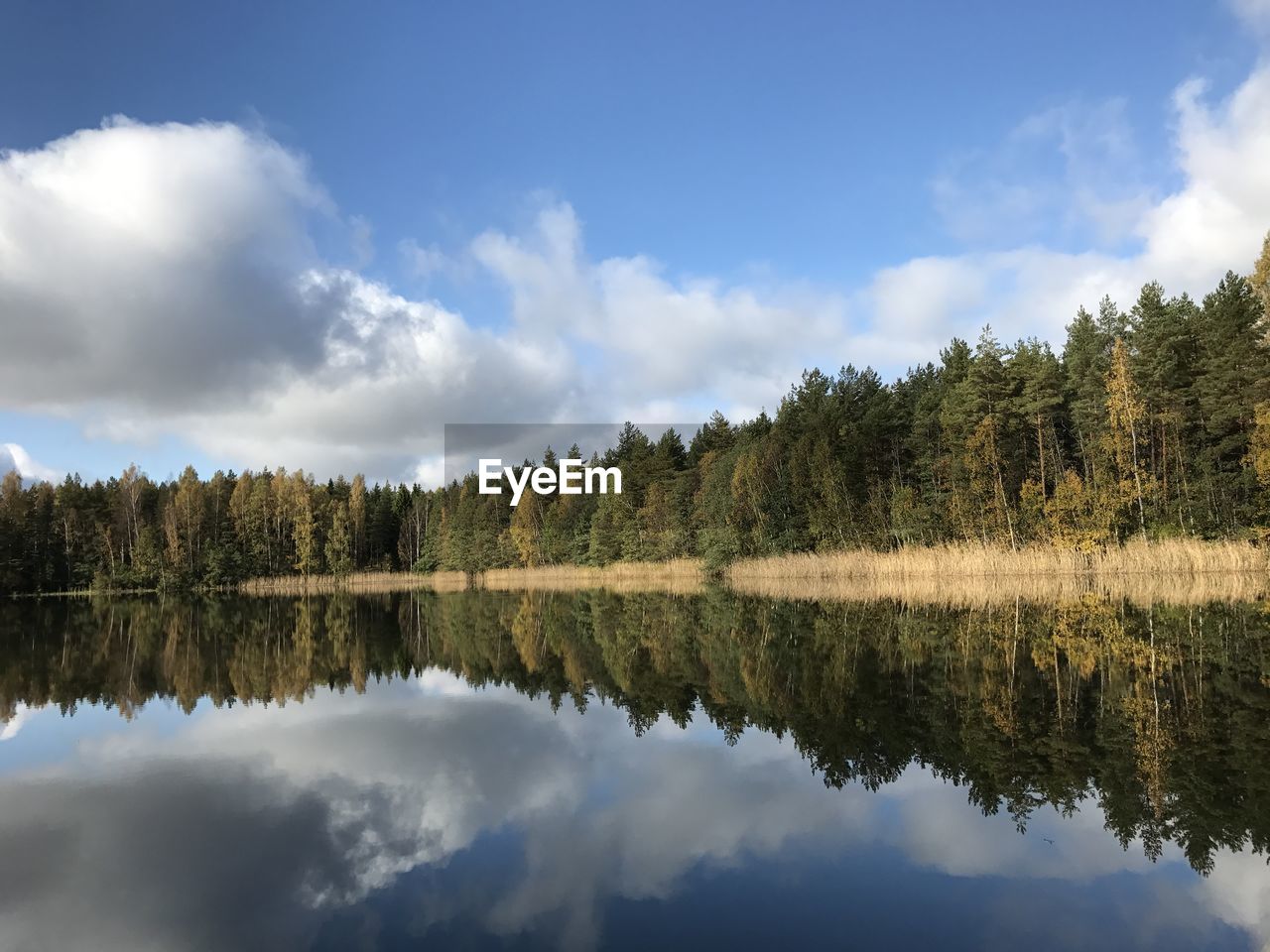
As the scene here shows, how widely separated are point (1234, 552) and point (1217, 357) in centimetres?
889

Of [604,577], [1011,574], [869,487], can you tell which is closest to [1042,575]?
[1011,574]

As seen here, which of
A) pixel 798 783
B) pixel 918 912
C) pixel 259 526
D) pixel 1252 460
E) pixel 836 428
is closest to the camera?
pixel 918 912

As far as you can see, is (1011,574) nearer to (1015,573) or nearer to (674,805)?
(1015,573)

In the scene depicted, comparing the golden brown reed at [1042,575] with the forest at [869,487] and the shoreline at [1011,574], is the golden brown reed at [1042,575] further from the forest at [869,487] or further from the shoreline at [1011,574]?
the forest at [869,487]

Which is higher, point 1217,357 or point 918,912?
point 1217,357

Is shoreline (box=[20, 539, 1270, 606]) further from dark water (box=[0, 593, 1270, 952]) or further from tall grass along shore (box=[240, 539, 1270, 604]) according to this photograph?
dark water (box=[0, 593, 1270, 952])

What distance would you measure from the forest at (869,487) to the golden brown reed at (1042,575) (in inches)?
117

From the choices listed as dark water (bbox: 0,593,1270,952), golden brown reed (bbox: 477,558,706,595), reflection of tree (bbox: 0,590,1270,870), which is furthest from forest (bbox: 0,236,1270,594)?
dark water (bbox: 0,593,1270,952)

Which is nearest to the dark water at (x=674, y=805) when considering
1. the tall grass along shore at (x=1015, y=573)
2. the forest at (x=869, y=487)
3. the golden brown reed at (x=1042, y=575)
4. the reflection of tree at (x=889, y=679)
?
the reflection of tree at (x=889, y=679)

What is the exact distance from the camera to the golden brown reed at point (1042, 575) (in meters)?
22.3

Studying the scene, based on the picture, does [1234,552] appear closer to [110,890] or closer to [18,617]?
→ [110,890]

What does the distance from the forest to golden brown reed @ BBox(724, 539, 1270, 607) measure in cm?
298

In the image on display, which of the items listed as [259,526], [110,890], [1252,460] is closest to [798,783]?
[110,890]

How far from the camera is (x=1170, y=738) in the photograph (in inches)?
276
